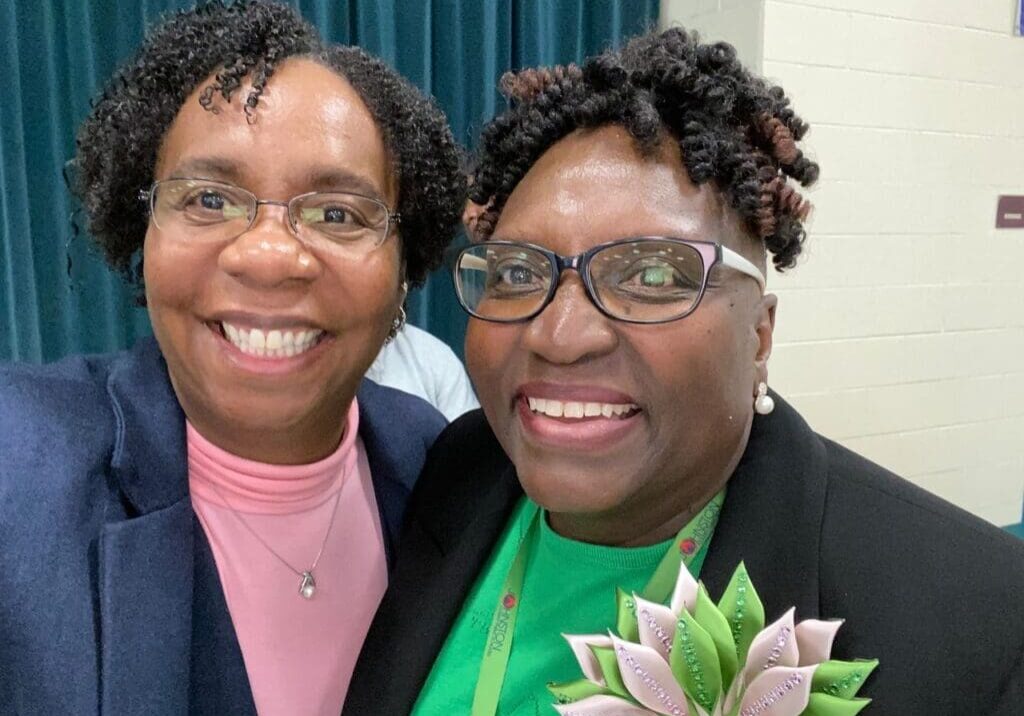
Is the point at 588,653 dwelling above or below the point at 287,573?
above

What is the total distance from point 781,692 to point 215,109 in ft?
3.23

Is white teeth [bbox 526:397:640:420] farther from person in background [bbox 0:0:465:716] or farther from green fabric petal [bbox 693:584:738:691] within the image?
person in background [bbox 0:0:465:716]

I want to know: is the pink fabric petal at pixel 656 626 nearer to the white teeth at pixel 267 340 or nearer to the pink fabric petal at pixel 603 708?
the pink fabric petal at pixel 603 708

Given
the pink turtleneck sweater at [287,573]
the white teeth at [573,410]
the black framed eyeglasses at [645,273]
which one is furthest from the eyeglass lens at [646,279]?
the pink turtleneck sweater at [287,573]

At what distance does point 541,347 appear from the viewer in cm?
89

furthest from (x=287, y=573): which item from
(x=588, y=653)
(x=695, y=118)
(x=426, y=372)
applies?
(x=426, y=372)

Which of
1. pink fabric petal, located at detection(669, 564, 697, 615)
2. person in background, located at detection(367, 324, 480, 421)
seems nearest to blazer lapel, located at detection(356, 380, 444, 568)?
pink fabric petal, located at detection(669, 564, 697, 615)

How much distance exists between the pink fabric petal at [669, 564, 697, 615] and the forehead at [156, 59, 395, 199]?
0.69m

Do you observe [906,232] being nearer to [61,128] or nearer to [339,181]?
[339,181]

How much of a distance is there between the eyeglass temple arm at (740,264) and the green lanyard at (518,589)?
0.27 m

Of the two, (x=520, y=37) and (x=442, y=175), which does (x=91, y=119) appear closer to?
(x=442, y=175)

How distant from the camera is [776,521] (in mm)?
912

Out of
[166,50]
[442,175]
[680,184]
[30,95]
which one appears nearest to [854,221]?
[442,175]

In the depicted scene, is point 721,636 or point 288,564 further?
point 288,564
